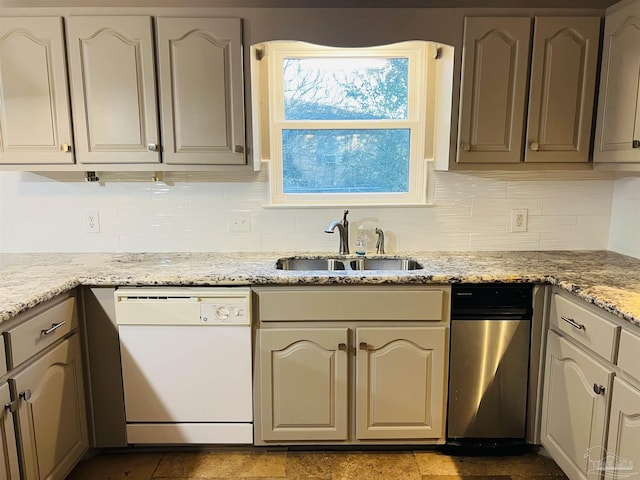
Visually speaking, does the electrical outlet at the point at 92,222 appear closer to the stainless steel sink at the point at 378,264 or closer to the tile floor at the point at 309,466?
the tile floor at the point at 309,466

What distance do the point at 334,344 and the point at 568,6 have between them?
6.36 ft

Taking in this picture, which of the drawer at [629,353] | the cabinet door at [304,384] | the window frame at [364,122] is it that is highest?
the window frame at [364,122]

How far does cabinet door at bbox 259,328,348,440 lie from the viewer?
206cm

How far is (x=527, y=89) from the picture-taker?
2.17 metres

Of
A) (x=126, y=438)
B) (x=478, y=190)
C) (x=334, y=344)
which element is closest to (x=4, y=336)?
(x=126, y=438)

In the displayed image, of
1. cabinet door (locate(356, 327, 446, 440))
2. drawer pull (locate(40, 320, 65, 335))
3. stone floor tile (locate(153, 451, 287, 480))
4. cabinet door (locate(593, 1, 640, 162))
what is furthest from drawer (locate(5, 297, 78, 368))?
cabinet door (locate(593, 1, 640, 162))

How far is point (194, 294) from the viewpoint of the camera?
2002 millimetres

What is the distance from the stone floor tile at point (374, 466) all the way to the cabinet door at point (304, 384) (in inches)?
4.7

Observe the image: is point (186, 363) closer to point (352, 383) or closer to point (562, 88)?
point (352, 383)

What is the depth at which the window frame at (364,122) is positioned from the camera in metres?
2.49

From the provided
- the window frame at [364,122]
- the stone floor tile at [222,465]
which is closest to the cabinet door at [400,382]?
the stone floor tile at [222,465]

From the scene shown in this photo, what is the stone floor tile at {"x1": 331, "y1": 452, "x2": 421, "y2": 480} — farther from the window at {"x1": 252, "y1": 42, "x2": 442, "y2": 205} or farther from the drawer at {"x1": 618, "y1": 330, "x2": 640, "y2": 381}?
the window at {"x1": 252, "y1": 42, "x2": 442, "y2": 205}

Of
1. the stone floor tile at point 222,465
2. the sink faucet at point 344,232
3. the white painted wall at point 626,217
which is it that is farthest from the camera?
the sink faucet at point 344,232

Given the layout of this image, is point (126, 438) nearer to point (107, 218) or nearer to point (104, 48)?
point (107, 218)
